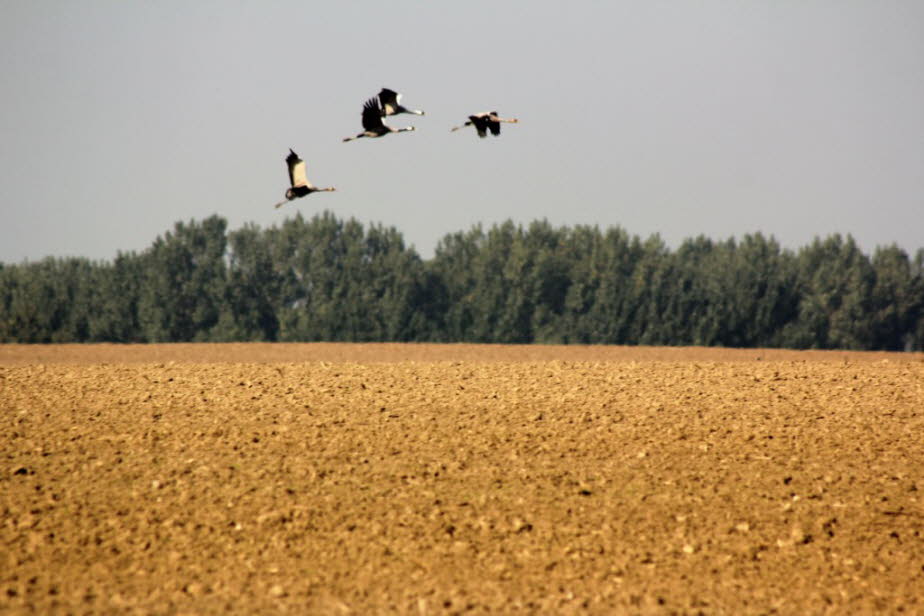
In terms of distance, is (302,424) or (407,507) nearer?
(407,507)

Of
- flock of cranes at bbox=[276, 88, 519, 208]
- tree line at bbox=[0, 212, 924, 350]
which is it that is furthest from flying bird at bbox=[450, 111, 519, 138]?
tree line at bbox=[0, 212, 924, 350]

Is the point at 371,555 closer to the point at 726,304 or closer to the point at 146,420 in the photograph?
the point at 146,420

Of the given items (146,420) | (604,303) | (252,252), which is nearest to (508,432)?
(146,420)

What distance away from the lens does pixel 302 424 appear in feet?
64.2

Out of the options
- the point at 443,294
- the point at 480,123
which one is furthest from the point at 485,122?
the point at 443,294

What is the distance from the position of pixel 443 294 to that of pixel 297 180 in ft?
152

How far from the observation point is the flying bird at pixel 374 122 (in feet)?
61.1

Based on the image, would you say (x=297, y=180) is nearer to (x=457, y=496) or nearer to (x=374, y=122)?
(x=374, y=122)

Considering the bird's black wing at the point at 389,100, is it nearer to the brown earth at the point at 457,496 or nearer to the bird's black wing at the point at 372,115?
the bird's black wing at the point at 372,115

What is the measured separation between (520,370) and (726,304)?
3938 centimetres

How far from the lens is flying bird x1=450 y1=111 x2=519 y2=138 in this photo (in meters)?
19.4

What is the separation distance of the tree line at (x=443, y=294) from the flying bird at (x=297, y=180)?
43.4 m

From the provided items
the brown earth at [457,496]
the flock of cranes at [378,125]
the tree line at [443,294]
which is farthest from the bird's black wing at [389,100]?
the tree line at [443,294]

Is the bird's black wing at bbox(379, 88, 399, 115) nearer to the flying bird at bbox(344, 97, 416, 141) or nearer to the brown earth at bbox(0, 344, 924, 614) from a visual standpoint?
the flying bird at bbox(344, 97, 416, 141)
